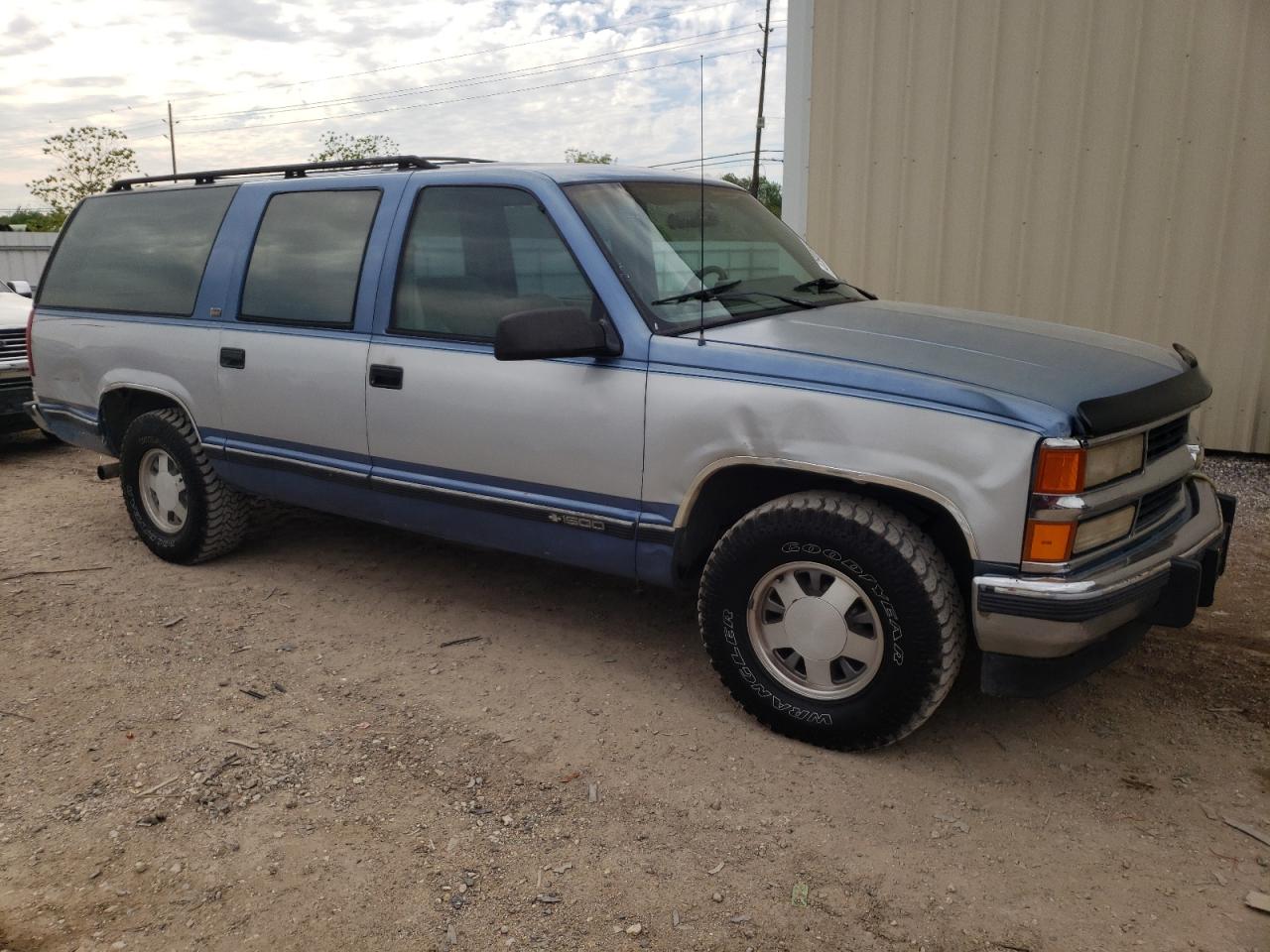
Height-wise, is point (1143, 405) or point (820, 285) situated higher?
point (820, 285)

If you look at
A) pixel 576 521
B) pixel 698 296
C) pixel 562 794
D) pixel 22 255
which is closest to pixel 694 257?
pixel 698 296

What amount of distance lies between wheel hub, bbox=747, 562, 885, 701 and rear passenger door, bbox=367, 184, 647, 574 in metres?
0.56

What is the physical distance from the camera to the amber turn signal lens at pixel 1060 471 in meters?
2.79

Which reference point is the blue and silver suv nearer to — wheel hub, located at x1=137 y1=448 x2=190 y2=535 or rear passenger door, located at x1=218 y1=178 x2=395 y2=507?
rear passenger door, located at x1=218 y1=178 x2=395 y2=507

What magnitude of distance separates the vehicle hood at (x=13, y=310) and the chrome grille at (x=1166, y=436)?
818 cm

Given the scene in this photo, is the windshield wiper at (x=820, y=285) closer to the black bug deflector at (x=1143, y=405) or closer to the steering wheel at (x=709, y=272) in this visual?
the steering wheel at (x=709, y=272)

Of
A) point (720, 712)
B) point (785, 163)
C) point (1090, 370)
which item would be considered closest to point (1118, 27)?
point (785, 163)

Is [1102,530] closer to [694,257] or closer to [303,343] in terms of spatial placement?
[694,257]

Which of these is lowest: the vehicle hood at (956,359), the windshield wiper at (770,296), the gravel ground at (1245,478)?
the gravel ground at (1245,478)

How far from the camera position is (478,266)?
3924 mm

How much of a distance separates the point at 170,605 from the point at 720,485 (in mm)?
2816

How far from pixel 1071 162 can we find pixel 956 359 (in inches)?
183


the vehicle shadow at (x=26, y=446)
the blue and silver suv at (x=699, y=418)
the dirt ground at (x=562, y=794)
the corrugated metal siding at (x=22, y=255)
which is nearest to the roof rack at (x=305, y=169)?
the blue and silver suv at (x=699, y=418)

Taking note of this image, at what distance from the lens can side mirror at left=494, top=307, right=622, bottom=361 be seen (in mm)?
3279
